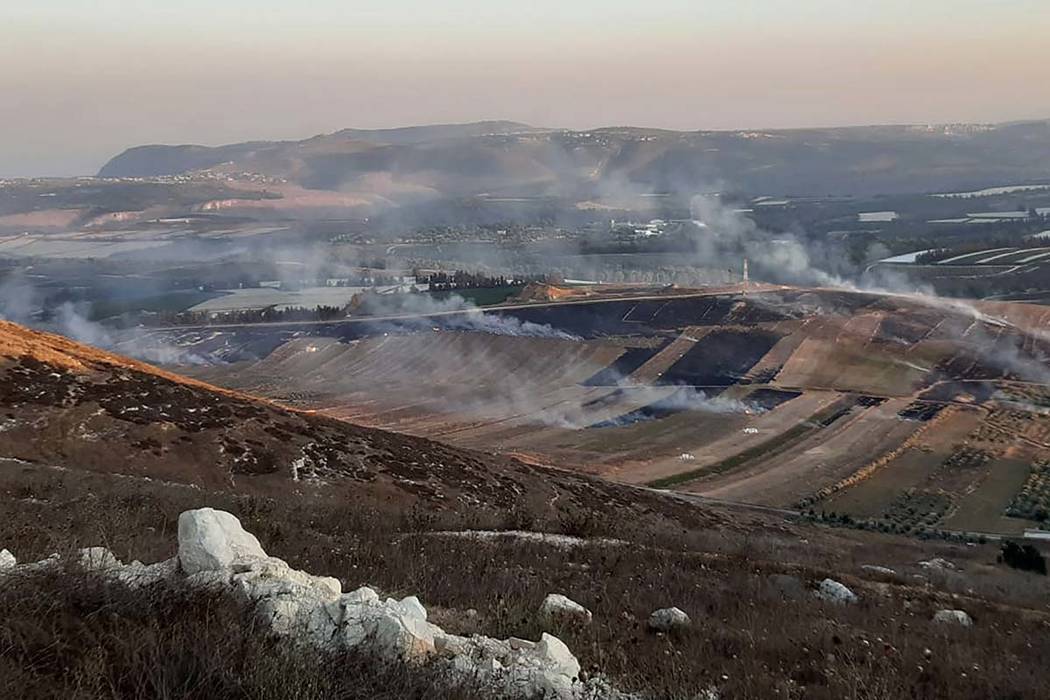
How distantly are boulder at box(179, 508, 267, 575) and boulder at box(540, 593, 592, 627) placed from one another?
219 cm

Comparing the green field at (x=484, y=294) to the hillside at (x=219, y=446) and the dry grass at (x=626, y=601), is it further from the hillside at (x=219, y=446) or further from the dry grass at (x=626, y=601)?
the dry grass at (x=626, y=601)

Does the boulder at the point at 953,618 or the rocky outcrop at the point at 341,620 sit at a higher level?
the rocky outcrop at the point at 341,620

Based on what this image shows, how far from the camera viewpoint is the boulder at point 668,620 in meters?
7.61

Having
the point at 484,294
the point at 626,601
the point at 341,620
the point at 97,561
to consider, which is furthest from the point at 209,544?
the point at 484,294

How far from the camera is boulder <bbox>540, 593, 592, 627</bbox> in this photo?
675cm

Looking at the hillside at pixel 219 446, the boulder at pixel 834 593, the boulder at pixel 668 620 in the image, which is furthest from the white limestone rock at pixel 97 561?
the hillside at pixel 219 446

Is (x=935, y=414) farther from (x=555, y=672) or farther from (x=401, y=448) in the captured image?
(x=555, y=672)

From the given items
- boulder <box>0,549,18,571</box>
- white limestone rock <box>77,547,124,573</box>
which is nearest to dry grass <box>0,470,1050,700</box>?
boulder <box>0,549,18,571</box>

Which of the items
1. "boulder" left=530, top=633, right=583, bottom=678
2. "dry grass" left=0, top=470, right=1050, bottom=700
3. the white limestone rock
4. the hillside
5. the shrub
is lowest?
the shrub

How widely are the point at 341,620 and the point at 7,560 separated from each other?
2.58 meters

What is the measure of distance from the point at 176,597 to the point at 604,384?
7075cm

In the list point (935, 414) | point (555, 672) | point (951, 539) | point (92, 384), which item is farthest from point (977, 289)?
point (555, 672)

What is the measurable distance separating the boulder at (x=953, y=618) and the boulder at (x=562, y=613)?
5292mm

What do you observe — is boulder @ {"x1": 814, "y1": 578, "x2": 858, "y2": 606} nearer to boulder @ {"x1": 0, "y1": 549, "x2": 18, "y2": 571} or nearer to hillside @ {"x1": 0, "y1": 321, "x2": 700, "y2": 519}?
boulder @ {"x1": 0, "y1": 549, "x2": 18, "y2": 571}
